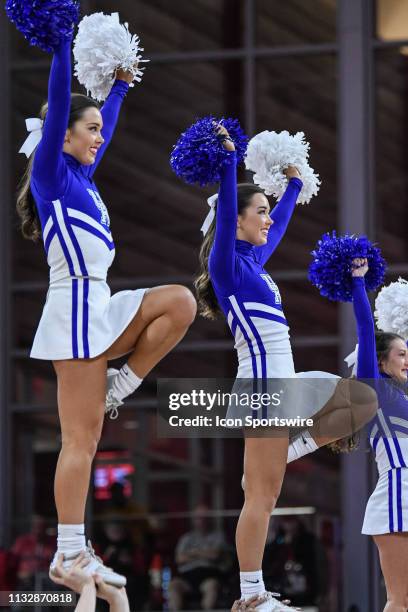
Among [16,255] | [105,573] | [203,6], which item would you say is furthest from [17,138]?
[105,573]

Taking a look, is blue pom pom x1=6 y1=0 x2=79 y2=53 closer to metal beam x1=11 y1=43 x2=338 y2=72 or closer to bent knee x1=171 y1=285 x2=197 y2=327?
bent knee x1=171 y1=285 x2=197 y2=327

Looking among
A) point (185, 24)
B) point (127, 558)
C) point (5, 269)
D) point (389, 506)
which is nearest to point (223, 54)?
point (185, 24)

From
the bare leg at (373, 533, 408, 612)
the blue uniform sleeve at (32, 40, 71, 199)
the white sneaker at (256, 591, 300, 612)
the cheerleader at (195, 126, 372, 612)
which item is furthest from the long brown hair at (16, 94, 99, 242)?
the bare leg at (373, 533, 408, 612)

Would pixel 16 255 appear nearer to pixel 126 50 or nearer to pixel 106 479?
pixel 106 479

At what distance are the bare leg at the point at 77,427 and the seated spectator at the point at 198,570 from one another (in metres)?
4.14

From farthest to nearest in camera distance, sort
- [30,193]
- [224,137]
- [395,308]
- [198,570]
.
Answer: [198,570]
[395,308]
[224,137]
[30,193]

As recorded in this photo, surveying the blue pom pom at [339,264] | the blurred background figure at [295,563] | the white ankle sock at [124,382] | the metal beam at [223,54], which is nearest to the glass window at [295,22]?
the metal beam at [223,54]

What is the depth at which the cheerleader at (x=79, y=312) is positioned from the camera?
501cm

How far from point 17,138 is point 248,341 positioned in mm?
6603

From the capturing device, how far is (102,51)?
18.5 feet

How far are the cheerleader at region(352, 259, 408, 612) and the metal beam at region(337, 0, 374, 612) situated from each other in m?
4.44

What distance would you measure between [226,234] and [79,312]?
0.80m

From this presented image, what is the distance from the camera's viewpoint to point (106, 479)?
445 inches

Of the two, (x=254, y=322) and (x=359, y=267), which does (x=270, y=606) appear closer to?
(x=254, y=322)
